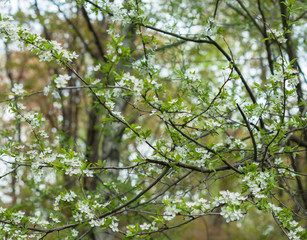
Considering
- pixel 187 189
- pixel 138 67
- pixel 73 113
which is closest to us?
pixel 138 67

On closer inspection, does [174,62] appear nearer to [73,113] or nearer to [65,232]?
[65,232]

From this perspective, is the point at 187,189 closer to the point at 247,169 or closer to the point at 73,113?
the point at 247,169

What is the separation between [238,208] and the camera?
2.08 m

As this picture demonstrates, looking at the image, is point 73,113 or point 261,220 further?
point 261,220

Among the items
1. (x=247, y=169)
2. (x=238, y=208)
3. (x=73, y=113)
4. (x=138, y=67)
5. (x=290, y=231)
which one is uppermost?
(x=73, y=113)

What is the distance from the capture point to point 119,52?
2.13m

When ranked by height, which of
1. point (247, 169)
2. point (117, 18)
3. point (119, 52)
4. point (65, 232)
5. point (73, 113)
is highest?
point (73, 113)

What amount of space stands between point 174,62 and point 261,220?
852cm

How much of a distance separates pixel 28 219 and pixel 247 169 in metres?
1.94

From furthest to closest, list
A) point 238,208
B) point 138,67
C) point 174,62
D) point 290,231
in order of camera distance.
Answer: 1. point 174,62
2. point 138,67
3. point 290,231
4. point 238,208

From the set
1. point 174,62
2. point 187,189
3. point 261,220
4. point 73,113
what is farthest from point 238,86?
point 261,220

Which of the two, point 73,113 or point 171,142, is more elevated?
point 73,113

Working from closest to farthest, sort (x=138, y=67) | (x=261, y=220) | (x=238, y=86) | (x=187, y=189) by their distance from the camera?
(x=138, y=67) → (x=187, y=189) → (x=238, y=86) → (x=261, y=220)

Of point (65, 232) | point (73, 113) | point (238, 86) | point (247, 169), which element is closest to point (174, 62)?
point (238, 86)
